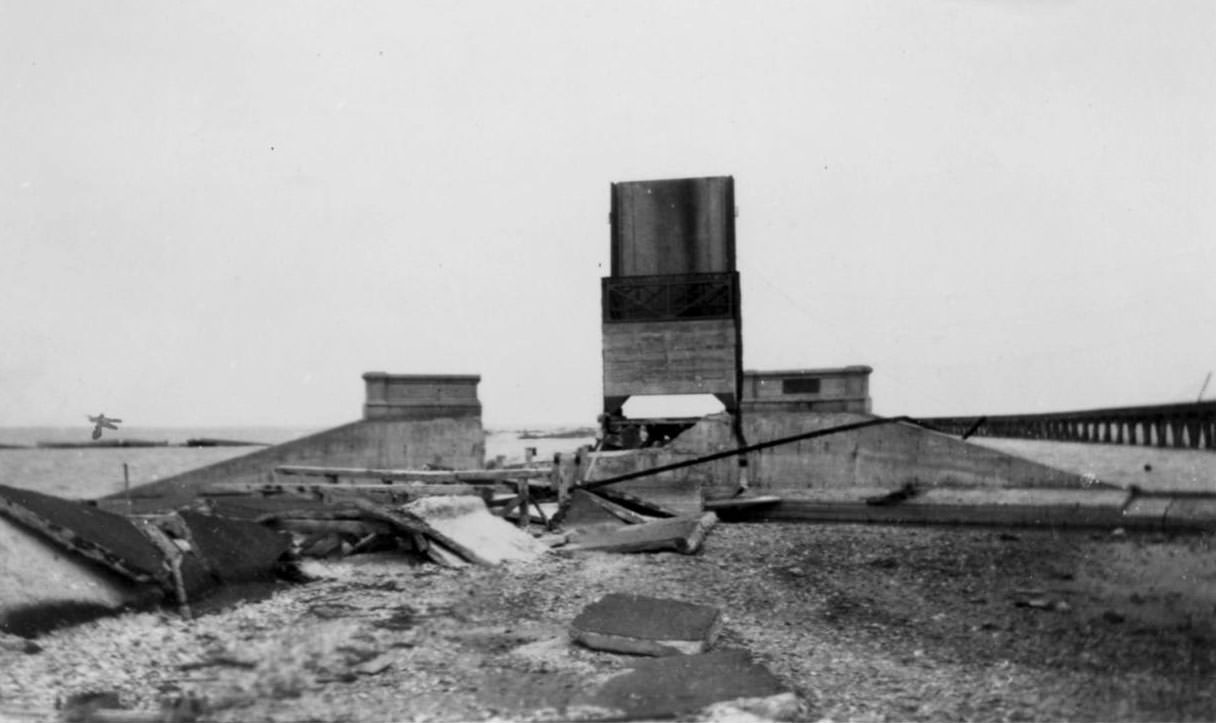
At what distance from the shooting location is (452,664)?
5207 millimetres

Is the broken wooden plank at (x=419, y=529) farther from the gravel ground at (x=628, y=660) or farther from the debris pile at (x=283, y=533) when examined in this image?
the gravel ground at (x=628, y=660)

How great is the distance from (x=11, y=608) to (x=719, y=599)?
4855 millimetres

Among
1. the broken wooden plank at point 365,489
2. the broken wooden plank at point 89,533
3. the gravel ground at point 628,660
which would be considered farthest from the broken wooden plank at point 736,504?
the broken wooden plank at point 89,533

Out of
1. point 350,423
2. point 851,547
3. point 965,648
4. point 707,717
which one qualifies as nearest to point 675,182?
point 350,423

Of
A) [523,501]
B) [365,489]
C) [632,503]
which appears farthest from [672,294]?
[365,489]

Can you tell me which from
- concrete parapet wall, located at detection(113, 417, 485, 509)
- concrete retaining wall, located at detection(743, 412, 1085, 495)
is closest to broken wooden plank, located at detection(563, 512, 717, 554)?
concrete retaining wall, located at detection(743, 412, 1085, 495)

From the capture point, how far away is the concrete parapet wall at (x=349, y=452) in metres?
20.5

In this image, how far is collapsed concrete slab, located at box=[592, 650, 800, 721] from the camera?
4223 mm

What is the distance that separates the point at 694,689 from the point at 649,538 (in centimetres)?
493

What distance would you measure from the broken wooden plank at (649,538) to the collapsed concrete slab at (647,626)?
311cm

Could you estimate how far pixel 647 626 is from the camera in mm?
5566

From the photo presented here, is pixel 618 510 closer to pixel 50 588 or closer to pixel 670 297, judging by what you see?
pixel 50 588

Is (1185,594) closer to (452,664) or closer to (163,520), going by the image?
(452,664)

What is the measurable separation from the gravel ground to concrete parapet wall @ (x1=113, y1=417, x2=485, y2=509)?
1312 centimetres
